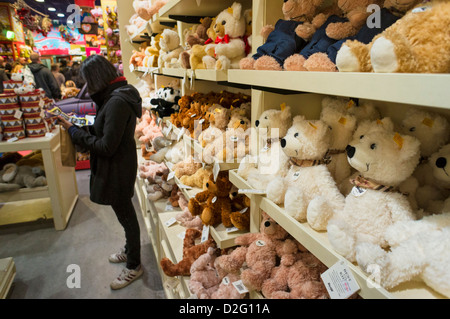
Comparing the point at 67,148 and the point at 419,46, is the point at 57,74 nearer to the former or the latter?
the point at 67,148

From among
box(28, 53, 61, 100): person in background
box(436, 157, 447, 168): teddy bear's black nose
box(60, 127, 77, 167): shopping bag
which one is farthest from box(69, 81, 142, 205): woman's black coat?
box(28, 53, 61, 100): person in background

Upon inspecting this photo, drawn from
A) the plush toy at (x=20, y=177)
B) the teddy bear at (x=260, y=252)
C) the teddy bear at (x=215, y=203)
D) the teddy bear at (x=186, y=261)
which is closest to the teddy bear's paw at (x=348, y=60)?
the teddy bear at (x=260, y=252)

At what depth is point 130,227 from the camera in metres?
2.02

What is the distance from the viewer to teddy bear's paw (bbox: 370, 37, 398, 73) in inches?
17.0

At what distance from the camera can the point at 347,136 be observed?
0.85 metres

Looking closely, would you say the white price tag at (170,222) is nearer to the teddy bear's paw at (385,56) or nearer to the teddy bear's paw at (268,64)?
the teddy bear's paw at (268,64)

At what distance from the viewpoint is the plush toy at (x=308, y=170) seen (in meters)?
0.77

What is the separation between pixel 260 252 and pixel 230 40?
3.18 ft

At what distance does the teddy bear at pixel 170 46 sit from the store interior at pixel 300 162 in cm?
2

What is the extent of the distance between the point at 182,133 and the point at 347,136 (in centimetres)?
112

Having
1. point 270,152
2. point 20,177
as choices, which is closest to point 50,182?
point 20,177

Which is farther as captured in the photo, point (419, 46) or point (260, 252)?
point (260, 252)

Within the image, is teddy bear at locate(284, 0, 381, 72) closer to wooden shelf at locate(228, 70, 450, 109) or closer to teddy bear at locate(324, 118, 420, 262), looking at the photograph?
wooden shelf at locate(228, 70, 450, 109)

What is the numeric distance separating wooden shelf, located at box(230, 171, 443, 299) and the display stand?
2457 millimetres
